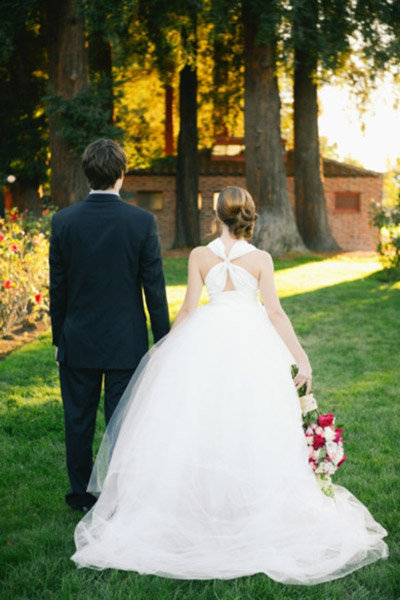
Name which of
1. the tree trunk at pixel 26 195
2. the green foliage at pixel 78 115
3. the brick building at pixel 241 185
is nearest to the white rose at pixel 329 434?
the green foliage at pixel 78 115

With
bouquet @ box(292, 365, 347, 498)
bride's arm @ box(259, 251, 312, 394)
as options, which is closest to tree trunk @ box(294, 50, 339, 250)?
bride's arm @ box(259, 251, 312, 394)

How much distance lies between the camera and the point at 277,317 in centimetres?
381

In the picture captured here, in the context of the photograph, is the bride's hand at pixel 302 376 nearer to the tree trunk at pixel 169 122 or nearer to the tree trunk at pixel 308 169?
the tree trunk at pixel 308 169

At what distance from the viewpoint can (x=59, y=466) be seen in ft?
16.1

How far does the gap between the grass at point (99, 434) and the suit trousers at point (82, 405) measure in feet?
1.07

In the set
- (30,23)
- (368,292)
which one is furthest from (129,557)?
(30,23)

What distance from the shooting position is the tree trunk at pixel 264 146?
723 inches

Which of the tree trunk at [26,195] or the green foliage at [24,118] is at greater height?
the green foliage at [24,118]

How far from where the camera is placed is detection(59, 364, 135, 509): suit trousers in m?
3.84

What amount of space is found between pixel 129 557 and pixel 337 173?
31.8 metres

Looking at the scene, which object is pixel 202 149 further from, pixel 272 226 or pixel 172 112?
pixel 272 226

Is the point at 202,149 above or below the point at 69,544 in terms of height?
above

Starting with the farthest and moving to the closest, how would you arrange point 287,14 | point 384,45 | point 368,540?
point 384,45 → point 287,14 → point 368,540

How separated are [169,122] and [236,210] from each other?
1266 inches
